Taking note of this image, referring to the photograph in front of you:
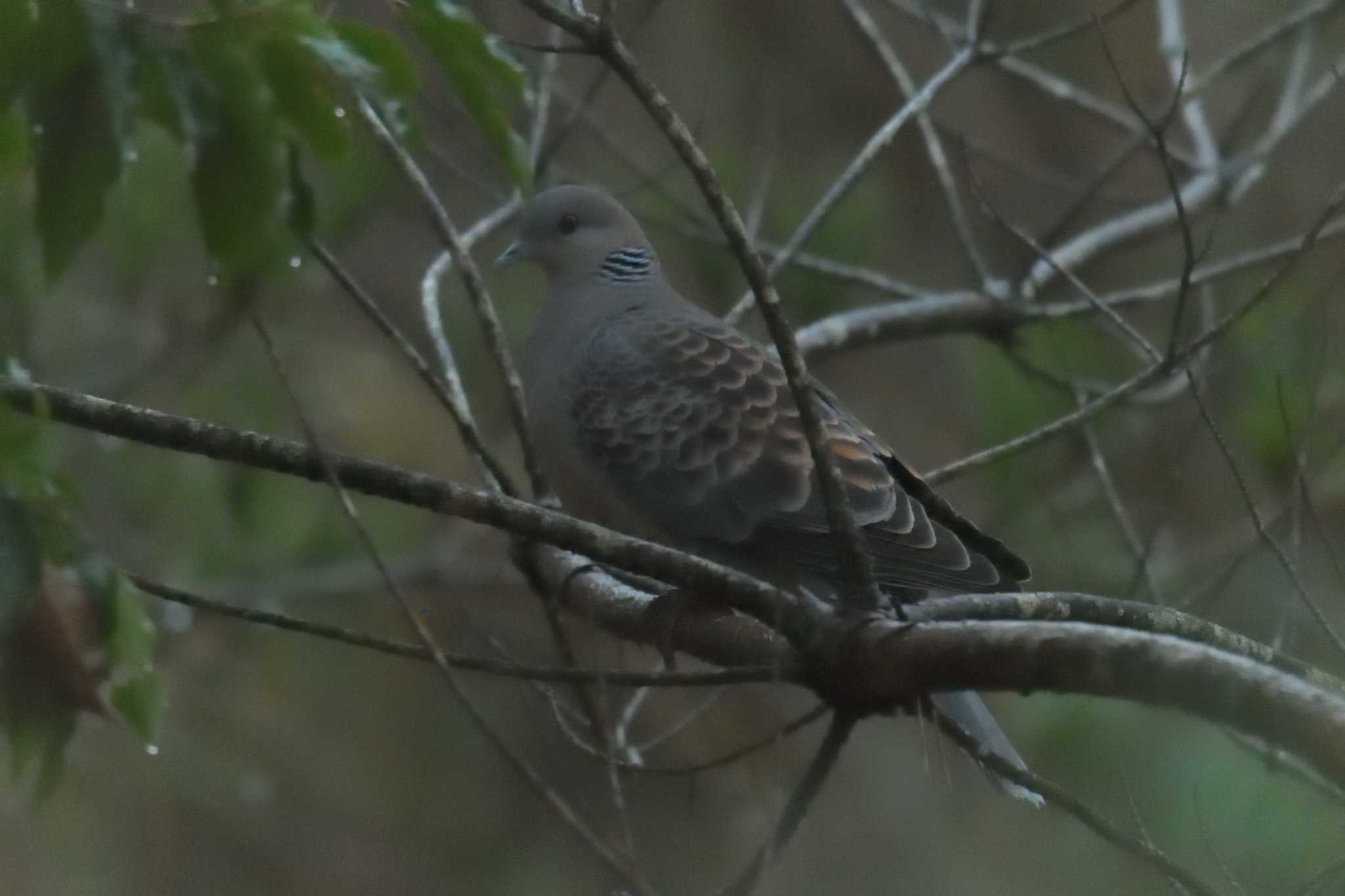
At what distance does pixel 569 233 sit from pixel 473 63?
217cm

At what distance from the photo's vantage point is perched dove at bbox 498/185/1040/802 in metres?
2.96

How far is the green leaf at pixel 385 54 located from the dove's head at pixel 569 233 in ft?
7.00

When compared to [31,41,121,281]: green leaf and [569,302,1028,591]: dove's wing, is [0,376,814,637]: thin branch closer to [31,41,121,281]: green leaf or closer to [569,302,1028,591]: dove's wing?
[31,41,121,281]: green leaf

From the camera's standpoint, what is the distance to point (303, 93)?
1466mm

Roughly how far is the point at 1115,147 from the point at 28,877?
5517 mm

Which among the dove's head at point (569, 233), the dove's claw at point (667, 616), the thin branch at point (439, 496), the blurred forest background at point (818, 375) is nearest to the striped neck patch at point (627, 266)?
the dove's head at point (569, 233)

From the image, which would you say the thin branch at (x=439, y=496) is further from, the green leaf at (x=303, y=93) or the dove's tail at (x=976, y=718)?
the dove's tail at (x=976, y=718)

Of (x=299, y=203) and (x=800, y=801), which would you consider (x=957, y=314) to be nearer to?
(x=800, y=801)

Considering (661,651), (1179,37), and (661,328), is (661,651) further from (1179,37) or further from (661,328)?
(1179,37)

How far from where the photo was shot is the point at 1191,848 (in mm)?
3668

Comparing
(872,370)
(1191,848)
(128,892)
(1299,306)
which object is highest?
(1299,306)

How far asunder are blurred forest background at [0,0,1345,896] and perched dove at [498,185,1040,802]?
293 mm

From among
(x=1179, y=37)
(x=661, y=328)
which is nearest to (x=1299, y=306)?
(x=1179, y=37)

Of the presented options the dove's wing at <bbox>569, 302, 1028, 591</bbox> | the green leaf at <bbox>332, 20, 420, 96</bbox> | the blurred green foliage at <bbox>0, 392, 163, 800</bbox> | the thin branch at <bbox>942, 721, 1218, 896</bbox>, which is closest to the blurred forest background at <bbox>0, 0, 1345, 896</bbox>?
the green leaf at <bbox>332, 20, 420, 96</bbox>
